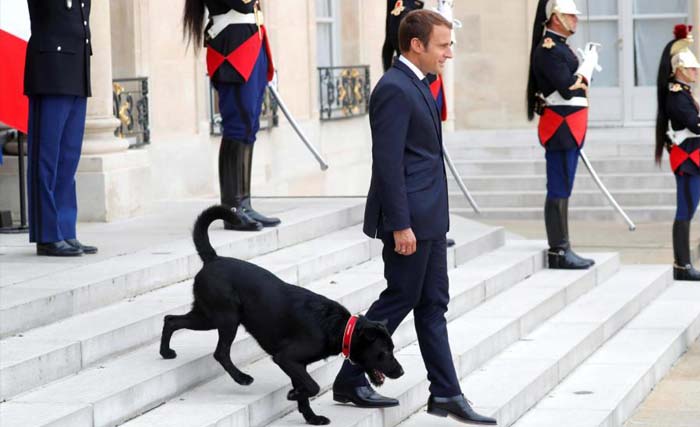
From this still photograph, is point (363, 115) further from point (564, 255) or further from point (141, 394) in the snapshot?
point (141, 394)

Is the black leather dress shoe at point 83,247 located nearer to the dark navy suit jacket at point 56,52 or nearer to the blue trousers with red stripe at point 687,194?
the dark navy suit jacket at point 56,52

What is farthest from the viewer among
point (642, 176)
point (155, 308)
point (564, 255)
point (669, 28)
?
point (669, 28)

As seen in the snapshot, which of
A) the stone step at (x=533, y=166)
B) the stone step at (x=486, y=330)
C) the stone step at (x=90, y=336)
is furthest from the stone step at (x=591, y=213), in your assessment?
the stone step at (x=90, y=336)

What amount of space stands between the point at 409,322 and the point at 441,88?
6.65 feet

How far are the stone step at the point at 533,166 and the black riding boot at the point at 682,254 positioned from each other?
202 inches

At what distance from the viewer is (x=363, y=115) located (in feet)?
55.4

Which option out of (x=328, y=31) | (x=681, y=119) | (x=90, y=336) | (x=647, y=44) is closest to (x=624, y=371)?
→ (x=90, y=336)

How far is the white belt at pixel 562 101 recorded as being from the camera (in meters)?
9.73

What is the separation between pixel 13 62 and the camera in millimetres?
8594

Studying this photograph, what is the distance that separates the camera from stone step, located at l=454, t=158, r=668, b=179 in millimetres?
16766

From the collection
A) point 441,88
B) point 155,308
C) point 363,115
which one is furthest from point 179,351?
point 363,115

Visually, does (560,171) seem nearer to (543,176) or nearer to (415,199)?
(415,199)

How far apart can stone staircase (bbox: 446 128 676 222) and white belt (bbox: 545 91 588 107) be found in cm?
622

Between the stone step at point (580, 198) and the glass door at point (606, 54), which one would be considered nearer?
the stone step at point (580, 198)
